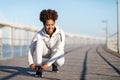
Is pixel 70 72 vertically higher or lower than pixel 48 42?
lower

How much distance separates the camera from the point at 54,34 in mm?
7527

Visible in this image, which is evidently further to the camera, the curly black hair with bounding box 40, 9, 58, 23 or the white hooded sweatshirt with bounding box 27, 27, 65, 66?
the white hooded sweatshirt with bounding box 27, 27, 65, 66

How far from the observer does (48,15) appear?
7312 mm

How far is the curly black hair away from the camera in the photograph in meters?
7.30

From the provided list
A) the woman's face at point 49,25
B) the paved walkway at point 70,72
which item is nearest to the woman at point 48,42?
the woman's face at point 49,25

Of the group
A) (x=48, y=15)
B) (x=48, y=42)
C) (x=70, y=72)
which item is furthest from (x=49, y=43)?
(x=70, y=72)

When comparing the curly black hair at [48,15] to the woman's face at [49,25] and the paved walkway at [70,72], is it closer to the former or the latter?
the woman's face at [49,25]

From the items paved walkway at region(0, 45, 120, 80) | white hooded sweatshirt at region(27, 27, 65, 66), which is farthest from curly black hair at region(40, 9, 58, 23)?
A: paved walkway at region(0, 45, 120, 80)

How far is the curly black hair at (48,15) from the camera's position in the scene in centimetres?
730

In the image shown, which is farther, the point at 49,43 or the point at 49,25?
the point at 49,43

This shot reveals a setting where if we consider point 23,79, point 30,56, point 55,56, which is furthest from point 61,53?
point 23,79

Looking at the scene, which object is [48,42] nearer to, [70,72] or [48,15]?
[48,15]

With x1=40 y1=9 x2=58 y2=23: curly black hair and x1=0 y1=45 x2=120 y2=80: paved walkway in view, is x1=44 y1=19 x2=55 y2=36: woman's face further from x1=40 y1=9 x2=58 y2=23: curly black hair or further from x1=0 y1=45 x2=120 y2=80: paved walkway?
x1=0 y1=45 x2=120 y2=80: paved walkway

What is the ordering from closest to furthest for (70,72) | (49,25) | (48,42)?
1. (49,25)
2. (48,42)
3. (70,72)
